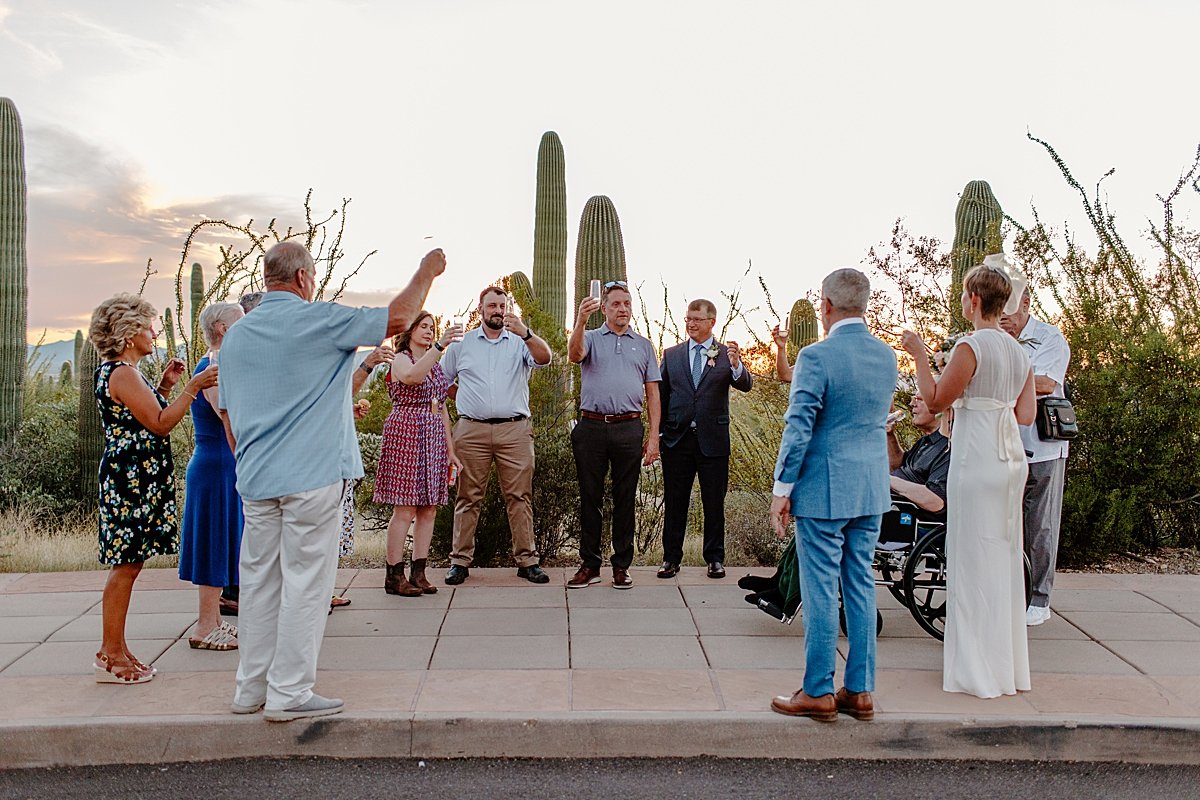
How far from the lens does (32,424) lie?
13.7 meters

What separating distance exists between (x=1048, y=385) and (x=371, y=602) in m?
4.12

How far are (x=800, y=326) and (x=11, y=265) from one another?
9.89 metres

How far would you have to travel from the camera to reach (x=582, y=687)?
4.81m

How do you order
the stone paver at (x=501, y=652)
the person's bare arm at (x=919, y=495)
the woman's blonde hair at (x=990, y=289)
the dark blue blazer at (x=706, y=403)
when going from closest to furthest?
the woman's blonde hair at (x=990, y=289)
the stone paver at (x=501, y=652)
the person's bare arm at (x=919, y=495)
the dark blue blazer at (x=706, y=403)

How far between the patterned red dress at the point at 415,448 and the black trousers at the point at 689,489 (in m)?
1.52

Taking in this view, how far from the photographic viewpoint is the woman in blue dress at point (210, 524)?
5414 mm

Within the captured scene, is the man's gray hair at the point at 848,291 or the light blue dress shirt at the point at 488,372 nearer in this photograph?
the man's gray hair at the point at 848,291

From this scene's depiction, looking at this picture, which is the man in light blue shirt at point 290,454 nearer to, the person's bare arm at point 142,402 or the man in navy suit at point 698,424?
the person's bare arm at point 142,402

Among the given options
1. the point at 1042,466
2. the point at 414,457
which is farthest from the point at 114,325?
the point at 1042,466

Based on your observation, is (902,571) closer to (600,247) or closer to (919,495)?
(919,495)

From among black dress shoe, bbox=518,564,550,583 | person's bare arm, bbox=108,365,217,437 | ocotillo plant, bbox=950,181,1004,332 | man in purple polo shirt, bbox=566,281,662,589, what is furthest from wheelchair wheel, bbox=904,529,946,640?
ocotillo plant, bbox=950,181,1004,332

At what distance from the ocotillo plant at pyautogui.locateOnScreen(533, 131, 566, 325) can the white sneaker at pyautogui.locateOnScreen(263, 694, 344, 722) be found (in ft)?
36.9

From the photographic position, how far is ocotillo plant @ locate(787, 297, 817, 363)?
10.4 m

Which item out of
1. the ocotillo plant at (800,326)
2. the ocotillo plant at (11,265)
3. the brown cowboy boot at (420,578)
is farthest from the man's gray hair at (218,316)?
the ocotillo plant at (11,265)
